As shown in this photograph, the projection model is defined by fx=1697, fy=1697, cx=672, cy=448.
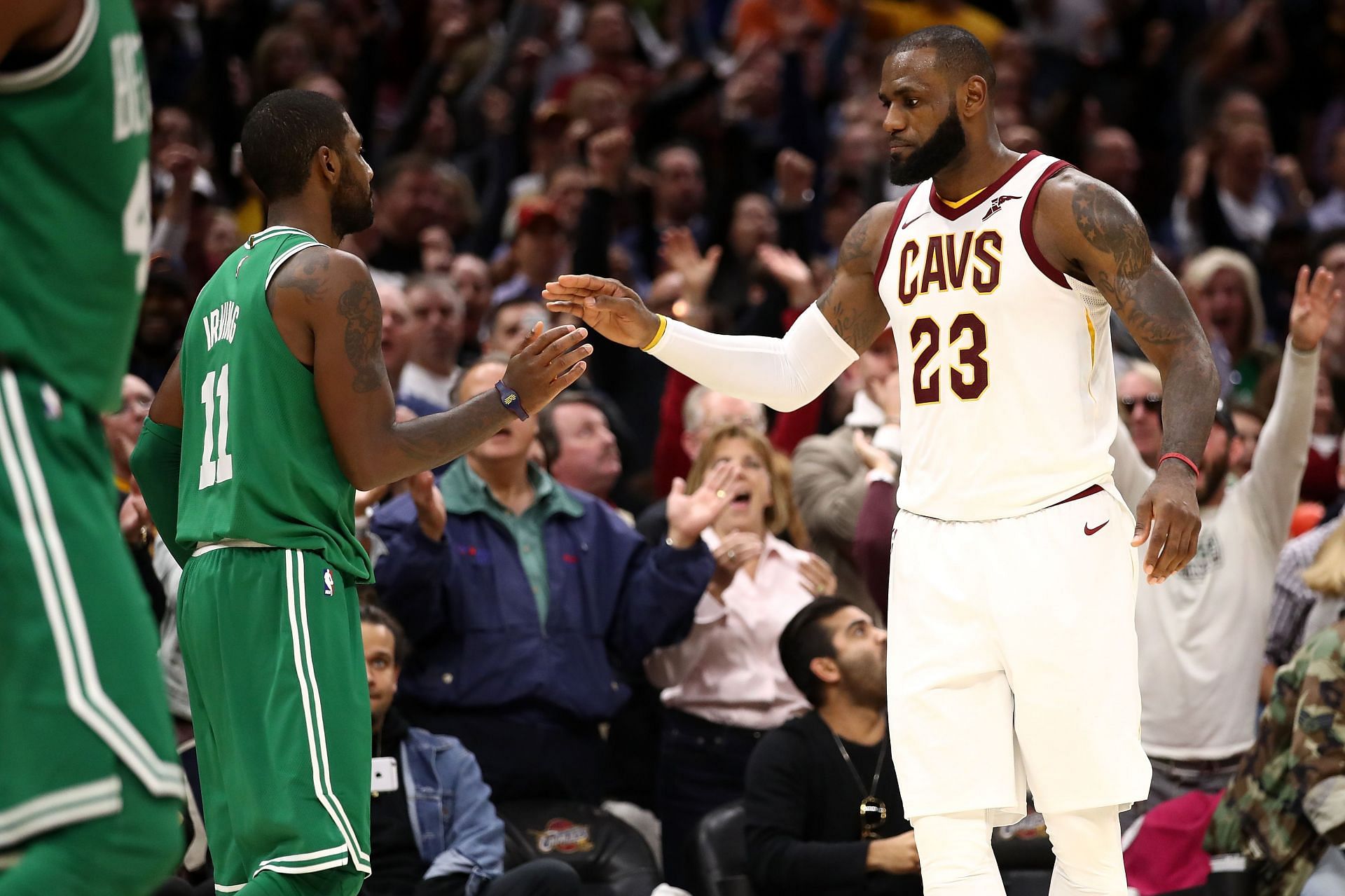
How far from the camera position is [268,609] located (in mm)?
3891

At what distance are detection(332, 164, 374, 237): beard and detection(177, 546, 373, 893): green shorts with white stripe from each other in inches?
34.3

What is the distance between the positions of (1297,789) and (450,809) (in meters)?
2.96

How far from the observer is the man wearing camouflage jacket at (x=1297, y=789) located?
585cm

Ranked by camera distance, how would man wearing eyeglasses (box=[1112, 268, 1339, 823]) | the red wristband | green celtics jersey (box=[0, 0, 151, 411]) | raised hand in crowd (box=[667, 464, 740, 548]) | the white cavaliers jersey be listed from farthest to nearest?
man wearing eyeglasses (box=[1112, 268, 1339, 823]) < raised hand in crowd (box=[667, 464, 740, 548]) < the white cavaliers jersey < the red wristband < green celtics jersey (box=[0, 0, 151, 411])

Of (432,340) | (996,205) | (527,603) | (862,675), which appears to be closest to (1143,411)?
(862,675)

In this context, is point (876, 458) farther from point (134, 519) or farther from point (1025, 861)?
point (134, 519)

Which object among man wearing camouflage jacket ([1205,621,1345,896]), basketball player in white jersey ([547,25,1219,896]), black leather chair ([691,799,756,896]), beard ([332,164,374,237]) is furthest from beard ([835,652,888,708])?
beard ([332,164,374,237])

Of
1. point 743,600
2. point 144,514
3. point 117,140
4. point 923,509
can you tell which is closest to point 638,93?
point 743,600

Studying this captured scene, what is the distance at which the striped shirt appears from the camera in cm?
720

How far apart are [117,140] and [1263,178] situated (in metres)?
11.1

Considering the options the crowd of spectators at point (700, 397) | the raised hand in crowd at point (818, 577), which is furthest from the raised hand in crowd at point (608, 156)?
the raised hand in crowd at point (818, 577)

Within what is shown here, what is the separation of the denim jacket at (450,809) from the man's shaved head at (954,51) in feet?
9.61

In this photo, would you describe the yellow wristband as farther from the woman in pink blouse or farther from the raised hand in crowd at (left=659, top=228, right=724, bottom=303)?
the raised hand in crowd at (left=659, top=228, right=724, bottom=303)

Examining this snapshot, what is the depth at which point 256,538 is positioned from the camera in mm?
3914
